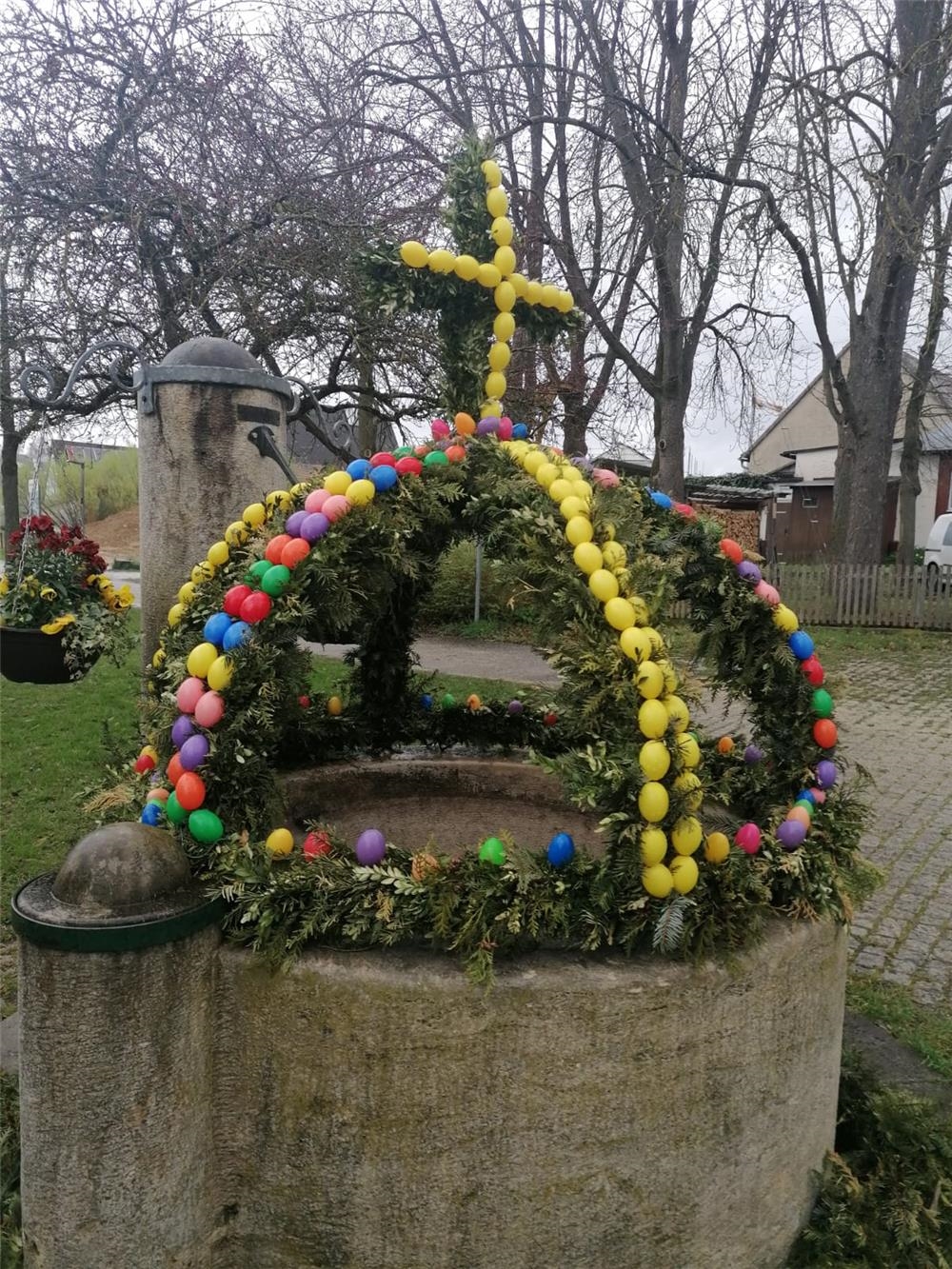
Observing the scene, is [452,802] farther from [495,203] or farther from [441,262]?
[495,203]

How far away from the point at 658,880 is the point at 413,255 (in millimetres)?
1852

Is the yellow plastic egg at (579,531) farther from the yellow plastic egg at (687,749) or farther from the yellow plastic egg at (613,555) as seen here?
the yellow plastic egg at (687,749)

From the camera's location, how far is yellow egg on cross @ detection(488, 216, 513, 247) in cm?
286

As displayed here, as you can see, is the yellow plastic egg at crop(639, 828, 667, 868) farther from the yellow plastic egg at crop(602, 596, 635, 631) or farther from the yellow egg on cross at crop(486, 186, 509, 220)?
the yellow egg on cross at crop(486, 186, 509, 220)

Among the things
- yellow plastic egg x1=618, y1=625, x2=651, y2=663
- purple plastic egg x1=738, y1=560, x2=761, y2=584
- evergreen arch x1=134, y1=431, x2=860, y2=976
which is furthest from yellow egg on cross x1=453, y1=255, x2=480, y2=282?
yellow plastic egg x1=618, y1=625, x2=651, y2=663

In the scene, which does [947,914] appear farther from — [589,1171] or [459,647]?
[459,647]

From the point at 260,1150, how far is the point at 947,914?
425 cm

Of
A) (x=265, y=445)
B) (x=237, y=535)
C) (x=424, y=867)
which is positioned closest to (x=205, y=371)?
(x=265, y=445)

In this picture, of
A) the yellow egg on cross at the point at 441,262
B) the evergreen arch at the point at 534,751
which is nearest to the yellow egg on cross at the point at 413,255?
the yellow egg on cross at the point at 441,262

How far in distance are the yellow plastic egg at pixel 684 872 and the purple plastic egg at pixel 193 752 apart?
1154mm

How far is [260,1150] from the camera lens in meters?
2.18

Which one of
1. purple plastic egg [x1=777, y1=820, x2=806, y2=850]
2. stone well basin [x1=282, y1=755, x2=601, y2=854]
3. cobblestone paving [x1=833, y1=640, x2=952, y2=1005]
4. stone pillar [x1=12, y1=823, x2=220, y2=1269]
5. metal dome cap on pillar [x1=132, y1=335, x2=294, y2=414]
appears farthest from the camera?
cobblestone paving [x1=833, y1=640, x2=952, y2=1005]

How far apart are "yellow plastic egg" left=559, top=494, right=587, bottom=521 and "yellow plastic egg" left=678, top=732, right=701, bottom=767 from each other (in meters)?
0.60

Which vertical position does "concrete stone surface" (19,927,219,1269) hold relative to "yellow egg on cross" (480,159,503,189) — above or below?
below
